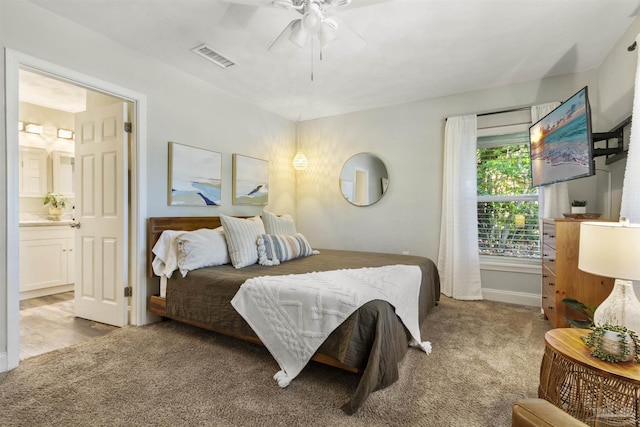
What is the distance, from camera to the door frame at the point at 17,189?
2.06m

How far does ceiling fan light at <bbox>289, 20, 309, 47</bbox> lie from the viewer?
79.1 inches

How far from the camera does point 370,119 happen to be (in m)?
4.40

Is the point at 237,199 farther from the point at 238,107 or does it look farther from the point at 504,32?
the point at 504,32

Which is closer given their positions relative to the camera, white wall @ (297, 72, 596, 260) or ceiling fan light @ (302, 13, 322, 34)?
ceiling fan light @ (302, 13, 322, 34)

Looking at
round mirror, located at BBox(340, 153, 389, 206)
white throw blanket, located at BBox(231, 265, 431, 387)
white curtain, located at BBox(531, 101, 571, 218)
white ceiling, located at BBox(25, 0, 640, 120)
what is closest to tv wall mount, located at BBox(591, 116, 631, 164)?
white curtain, located at BBox(531, 101, 571, 218)

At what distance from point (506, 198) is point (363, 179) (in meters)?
1.84

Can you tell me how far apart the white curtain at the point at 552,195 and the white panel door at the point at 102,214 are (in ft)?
14.0

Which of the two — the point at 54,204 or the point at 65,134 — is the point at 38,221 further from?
the point at 65,134

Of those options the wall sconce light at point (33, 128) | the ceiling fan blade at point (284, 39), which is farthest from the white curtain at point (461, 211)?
the wall sconce light at point (33, 128)

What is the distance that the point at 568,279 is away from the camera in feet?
7.68

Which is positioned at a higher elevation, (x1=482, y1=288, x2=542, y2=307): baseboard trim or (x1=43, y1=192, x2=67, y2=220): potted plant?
(x1=43, y1=192, x2=67, y2=220): potted plant

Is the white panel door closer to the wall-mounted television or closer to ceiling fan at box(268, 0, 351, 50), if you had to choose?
ceiling fan at box(268, 0, 351, 50)

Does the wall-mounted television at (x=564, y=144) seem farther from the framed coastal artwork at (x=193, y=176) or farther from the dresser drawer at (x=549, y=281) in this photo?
the framed coastal artwork at (x=193, y=176)

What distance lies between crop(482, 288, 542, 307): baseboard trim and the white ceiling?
2.44 m
